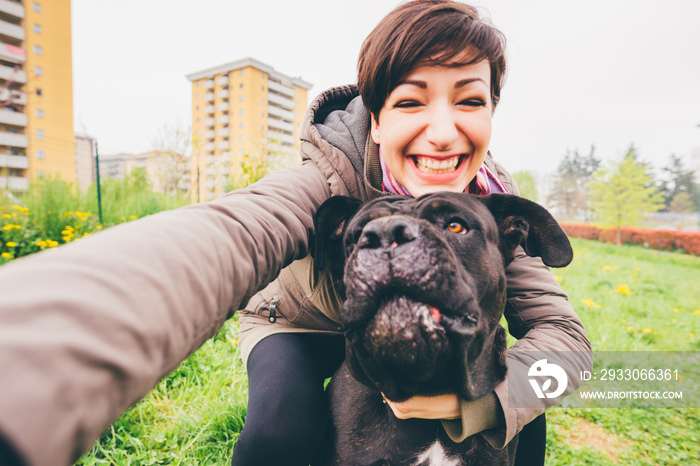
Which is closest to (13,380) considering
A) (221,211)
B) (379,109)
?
(221,211)

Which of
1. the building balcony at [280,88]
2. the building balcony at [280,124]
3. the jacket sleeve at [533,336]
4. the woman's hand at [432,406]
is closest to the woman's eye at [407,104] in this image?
the jacket sleeve at [533,336]

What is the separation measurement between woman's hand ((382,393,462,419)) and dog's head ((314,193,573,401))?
33mm

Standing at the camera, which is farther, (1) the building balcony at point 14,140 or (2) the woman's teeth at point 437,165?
(1) the building balcony at point 14,140

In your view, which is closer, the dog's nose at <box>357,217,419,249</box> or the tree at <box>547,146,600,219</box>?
the dog's nose at <box>357,217,419,249</box>

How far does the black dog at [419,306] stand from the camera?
1161 mm

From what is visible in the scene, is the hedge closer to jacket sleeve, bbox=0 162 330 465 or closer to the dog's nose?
the dog's nose

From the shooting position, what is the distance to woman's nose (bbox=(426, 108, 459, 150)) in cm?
171

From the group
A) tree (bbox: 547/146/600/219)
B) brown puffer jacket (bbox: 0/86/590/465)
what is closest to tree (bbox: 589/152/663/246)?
brown puffer jacket (bbox: 0/86/590/465)

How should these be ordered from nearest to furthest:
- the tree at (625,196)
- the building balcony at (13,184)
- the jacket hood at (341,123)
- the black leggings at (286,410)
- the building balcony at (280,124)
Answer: the black leggings at (286,410)
the jacket hood at (341,123)
the building balcony at (13,184)
the tree at (625,196)
the building balcony at (280,124)

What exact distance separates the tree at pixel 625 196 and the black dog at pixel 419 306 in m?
27.2

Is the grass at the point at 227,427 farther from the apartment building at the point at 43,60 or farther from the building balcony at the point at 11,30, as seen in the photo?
the building balcony at the point at 11,30

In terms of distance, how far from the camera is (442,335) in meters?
1.19

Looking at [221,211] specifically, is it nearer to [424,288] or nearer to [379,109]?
[424,288]

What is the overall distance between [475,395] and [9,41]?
161 feet
